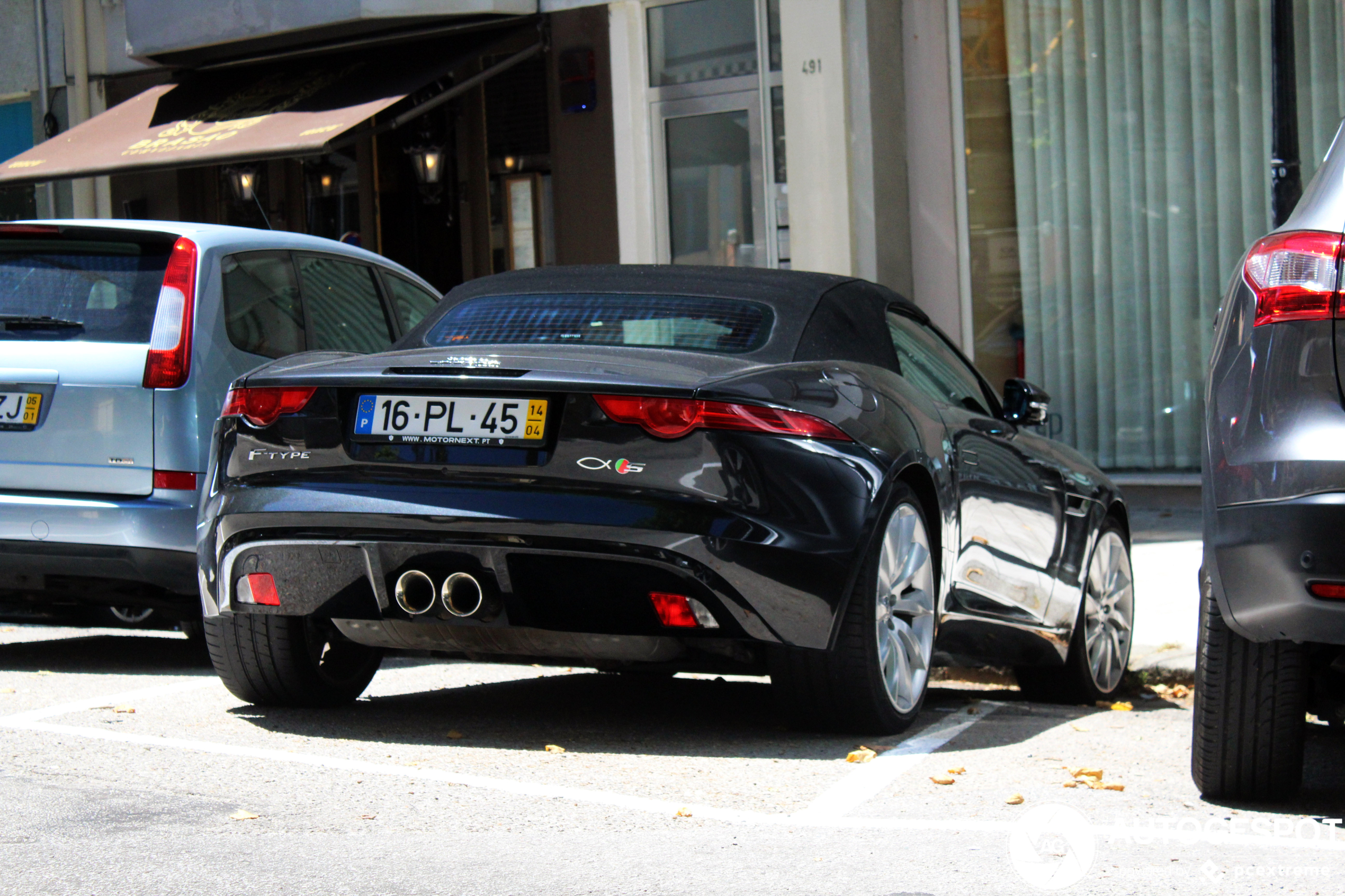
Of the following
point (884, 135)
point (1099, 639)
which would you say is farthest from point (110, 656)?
point (884, 135)

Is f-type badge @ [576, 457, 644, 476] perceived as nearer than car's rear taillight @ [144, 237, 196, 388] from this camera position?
Yes

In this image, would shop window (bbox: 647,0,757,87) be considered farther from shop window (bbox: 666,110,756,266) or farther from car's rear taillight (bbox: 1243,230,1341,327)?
car's rear taillight (bbox: 1243,230,1341,327)

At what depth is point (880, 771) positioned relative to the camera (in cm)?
446

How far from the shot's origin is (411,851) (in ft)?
11.5

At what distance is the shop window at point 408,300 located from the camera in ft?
25.2

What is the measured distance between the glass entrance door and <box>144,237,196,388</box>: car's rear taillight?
7.57 m

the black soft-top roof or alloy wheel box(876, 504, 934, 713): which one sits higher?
the black soft-top roof

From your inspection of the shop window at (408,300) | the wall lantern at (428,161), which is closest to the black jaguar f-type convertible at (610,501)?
the shop window at (408,300)

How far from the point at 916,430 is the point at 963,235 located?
26.6 feet

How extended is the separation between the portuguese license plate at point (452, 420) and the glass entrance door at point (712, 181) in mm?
9142

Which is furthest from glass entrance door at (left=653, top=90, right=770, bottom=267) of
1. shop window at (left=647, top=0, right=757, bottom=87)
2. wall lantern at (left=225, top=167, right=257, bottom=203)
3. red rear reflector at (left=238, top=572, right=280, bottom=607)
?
red rear reflector at (left=238, top=572, right=280, bottom=607)

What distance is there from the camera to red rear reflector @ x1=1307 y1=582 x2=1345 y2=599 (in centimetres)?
337

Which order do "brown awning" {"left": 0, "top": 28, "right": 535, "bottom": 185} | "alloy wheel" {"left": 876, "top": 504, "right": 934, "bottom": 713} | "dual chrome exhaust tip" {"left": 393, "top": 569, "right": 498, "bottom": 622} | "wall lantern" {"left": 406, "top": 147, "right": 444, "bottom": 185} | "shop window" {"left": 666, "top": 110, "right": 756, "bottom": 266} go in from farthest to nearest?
1. "wall lantern" {"left": 406, "top": 147, "right": 444, "bottom": 185}
2. "shop window" {"left": 666, "top": 110, "right": 756, "bottom": 266}
3. "brown awning" {"left": 0, "top": 28, "right": 535, "bottom": 185}
4. "alloy wheel" {"left": 876, "top": 504, "right": 934, "bottom": 713}
5. "dual chrome exhaust tip" {"left": 393, "top": 569, "right": 498, "bottom": 622}

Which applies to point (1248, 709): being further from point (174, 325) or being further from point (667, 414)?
point (174, 325)
